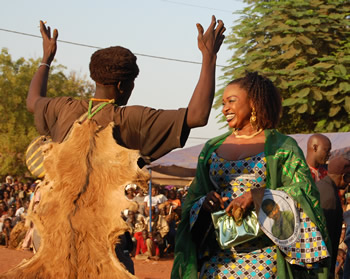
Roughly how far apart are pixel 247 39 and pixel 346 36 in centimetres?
314

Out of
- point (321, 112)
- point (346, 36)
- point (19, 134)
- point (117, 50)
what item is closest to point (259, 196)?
point (117, 50)

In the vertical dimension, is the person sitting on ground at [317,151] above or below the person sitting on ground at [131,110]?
below

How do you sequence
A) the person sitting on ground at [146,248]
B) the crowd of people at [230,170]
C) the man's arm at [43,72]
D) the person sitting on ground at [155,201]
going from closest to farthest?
the crowd of people at [230,170] → the man's arm at [43,72] → the person sitting on ground at [146,248] → the person sitting on ground at [155,201]

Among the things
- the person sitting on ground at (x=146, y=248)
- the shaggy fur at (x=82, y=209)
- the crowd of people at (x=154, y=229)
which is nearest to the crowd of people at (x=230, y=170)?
the shaggy fur at (x=82, y=209)

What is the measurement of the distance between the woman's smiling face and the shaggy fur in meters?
1.31

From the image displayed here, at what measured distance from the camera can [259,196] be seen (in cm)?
344

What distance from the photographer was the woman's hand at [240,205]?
346 centimetres

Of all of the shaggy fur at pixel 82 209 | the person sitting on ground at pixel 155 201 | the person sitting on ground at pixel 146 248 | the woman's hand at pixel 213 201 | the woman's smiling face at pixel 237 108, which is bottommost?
the person sitting on ground at pixel 146 248

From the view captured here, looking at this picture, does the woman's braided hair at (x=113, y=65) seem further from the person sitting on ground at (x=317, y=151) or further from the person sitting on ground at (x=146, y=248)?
the person sitting on ground at (x=146, y=248)

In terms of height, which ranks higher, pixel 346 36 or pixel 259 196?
pixel 346 36

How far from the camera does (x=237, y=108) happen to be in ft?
12.4

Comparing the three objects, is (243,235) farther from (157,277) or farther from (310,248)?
(157,277)

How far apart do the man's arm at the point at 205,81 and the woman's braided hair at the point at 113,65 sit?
371 mm

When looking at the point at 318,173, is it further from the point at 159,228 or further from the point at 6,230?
the point at 6,230
